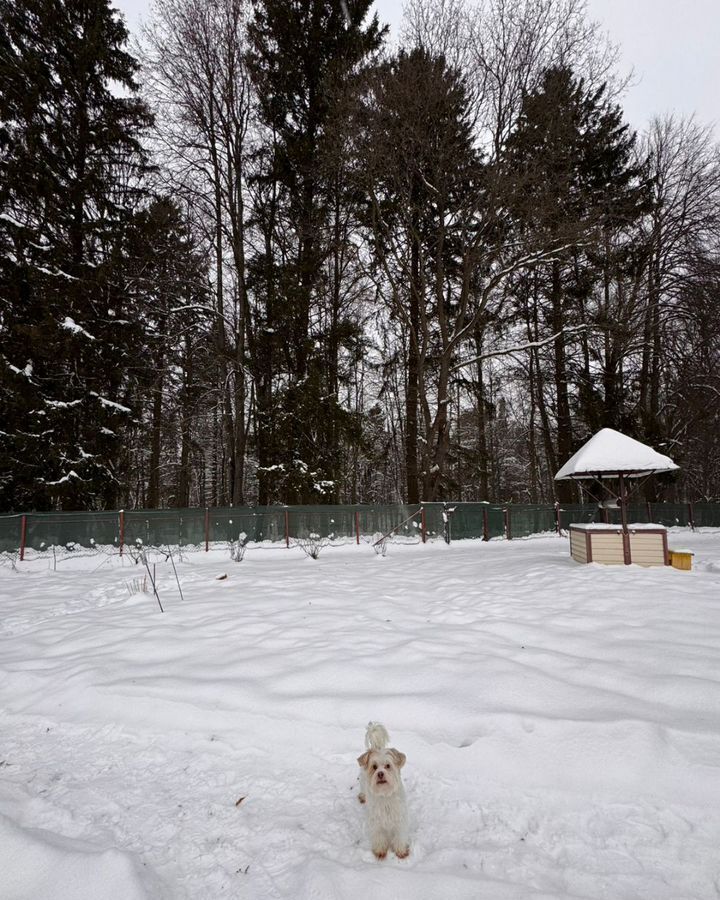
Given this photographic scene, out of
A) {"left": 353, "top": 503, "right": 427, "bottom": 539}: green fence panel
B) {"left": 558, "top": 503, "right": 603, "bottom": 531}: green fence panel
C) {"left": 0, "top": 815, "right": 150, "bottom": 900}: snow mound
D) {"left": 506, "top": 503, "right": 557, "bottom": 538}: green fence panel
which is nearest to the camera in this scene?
{"left": 0, "top": 815, "right": 150, "bottom": 900}: snow mound

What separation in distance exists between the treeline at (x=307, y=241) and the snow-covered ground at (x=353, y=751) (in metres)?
12.3

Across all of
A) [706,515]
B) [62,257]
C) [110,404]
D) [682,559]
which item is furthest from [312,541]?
[706,515]

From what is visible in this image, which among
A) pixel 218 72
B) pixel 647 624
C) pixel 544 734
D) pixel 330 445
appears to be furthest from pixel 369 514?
pixel 218 72

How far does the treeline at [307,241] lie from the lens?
1562 centimetres

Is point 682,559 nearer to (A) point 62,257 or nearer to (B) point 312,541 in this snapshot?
(B) point 312,541

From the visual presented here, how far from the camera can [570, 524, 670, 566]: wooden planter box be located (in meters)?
9.14

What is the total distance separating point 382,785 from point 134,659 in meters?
3.28

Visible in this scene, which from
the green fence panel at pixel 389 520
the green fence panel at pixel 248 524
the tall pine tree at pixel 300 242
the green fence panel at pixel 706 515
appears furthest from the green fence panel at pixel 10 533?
the green fence panel at pixel 706 515

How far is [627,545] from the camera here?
365 inches

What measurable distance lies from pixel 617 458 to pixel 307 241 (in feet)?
48.8

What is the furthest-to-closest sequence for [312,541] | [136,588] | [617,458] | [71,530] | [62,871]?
[312,541], [71,530], [617,458], [136,588], [62,871]

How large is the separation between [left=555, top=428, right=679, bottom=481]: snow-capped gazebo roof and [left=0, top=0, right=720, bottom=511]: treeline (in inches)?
288

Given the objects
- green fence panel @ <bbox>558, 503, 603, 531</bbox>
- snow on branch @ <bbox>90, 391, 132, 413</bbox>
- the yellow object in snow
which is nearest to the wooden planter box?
the yellow object in snow

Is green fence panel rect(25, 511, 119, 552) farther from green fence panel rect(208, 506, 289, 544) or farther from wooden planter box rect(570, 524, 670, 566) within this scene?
wooden planter box rect(570, 524, 670, 566)
